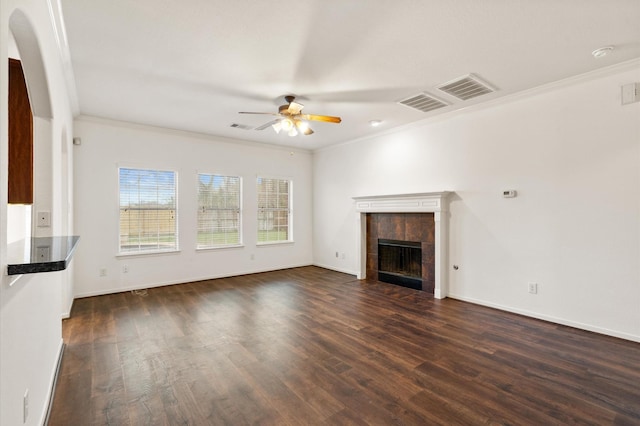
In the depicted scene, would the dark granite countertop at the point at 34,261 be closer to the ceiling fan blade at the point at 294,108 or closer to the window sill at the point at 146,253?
the ceiling fan blade at the point at 294,108

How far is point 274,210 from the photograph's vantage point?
7.05m

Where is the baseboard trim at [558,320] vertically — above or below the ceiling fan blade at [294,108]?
below

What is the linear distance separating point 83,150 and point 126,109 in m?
1.06

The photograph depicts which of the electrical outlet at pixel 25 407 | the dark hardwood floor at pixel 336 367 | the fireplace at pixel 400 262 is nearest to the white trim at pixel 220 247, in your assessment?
the dark hardwood floor at pixel 336 367

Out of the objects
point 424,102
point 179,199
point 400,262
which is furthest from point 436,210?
point 179,199

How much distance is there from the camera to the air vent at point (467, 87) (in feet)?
11.7

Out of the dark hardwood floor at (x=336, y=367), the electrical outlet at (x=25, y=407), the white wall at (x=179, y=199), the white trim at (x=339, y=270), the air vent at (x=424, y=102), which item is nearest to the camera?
the electrical outlet at (x=25, y=407)

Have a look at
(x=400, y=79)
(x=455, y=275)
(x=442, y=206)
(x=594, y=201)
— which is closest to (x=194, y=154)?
(x=400, y=79)

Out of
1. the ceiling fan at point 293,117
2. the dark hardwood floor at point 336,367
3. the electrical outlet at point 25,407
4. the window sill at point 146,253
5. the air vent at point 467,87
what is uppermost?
the air vent at point 467,87

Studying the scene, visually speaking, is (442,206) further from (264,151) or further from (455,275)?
(264,151)

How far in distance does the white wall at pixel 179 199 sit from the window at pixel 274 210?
171 millimetres

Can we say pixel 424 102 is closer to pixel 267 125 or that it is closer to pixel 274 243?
pixel 267 125

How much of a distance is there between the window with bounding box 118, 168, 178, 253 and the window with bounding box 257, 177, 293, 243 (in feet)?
5.93

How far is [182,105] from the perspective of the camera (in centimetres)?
436
